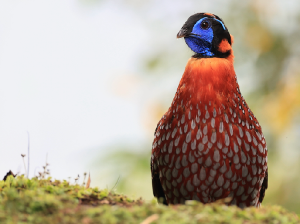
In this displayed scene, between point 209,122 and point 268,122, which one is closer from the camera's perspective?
point 209,122

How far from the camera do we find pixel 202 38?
3375 millimetres

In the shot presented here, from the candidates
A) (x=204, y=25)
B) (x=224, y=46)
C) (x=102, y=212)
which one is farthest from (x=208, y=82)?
(x=102, y=212)

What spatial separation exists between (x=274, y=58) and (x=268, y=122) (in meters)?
1.16

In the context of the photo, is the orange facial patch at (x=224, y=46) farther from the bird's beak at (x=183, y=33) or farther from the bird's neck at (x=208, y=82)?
the bird's beak at (x=183, y=33)

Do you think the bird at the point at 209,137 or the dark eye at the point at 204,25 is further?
the dark eye at the point at 204,25

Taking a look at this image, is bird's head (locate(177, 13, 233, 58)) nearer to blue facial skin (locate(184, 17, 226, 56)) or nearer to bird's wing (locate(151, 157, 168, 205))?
blue facial skin (locate(184, 17, 226, 56))

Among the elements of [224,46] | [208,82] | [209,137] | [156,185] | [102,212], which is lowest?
[102,212]

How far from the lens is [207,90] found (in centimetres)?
320

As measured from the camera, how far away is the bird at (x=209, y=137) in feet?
10.2

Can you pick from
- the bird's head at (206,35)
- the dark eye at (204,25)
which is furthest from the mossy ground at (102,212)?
the dark eye at (204,25)

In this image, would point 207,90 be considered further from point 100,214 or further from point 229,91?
point 100,214

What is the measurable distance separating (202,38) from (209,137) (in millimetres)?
894

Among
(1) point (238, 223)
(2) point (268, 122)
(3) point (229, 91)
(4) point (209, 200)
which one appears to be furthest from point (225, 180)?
(2) point (268, 122)

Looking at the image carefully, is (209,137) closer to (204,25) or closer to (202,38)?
(202,38)
